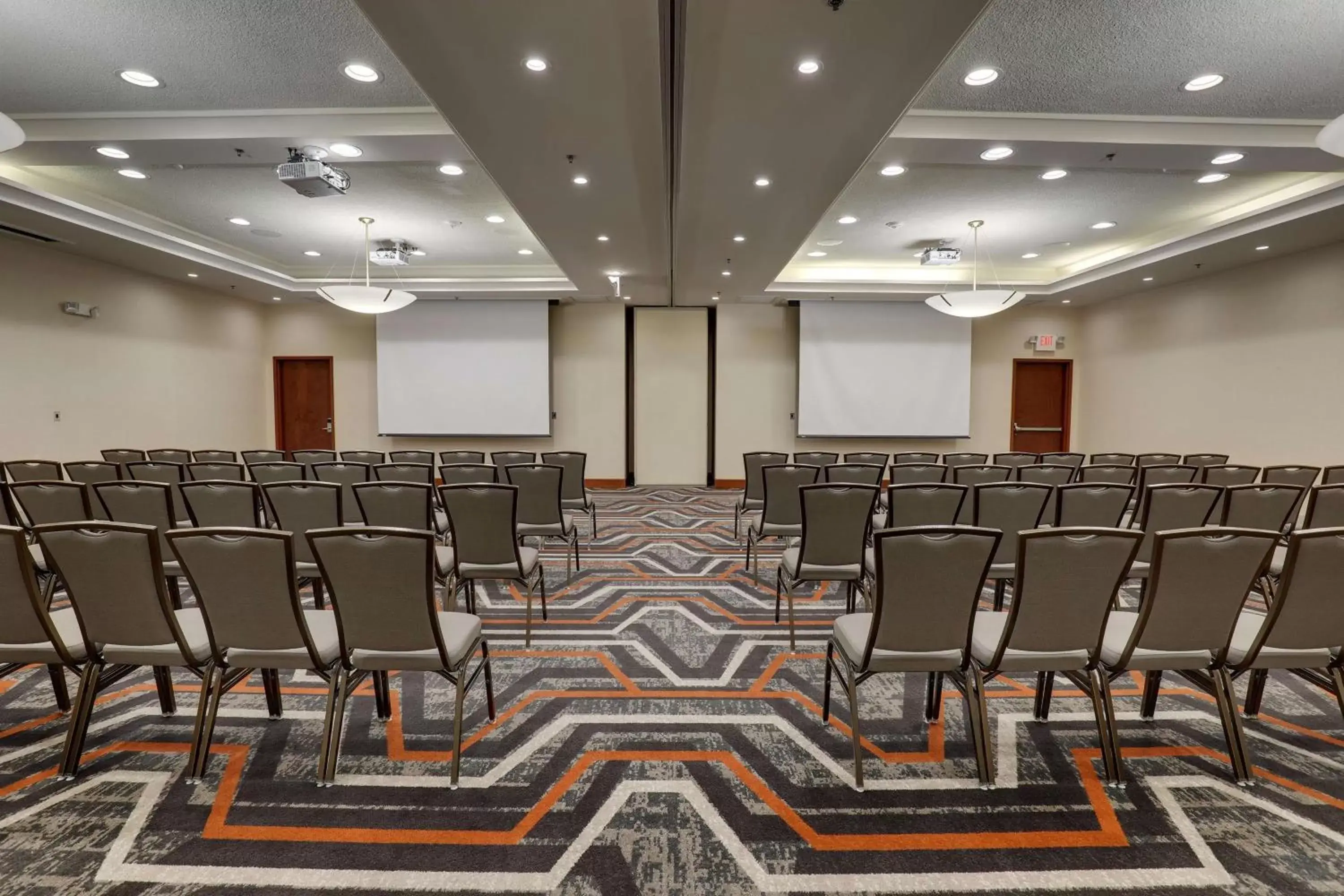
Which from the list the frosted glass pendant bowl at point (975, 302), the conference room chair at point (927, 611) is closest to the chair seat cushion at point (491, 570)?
the conference room chair at point (927, 611)

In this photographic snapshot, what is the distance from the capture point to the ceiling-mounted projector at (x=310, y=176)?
4.57m

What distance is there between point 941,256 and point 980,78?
430cm

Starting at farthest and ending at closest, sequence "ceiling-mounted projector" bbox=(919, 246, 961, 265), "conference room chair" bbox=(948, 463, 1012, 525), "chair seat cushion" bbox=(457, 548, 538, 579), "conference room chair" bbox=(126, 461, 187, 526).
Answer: "ceiling-mounted projector" bbox=(919, 246, 961, 265), "conference room chair" bbox=(126, 461, 187, 526), "conference room chair" bbox=(948, 463, 1012, 525), "chair seat cushion" bbox=(457, 548, 538, 579)

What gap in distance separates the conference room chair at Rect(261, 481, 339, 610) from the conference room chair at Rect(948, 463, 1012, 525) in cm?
429

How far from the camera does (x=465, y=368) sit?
10.4 meters

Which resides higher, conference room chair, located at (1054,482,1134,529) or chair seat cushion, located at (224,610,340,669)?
conference room chair, located at (1054,482,1134,529)

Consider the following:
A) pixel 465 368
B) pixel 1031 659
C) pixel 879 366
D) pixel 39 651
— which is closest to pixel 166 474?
pixel 39 651

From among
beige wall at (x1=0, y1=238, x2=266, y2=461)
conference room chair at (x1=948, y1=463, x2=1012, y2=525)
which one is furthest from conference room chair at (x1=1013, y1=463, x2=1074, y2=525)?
beige wall at (x1=0, y1=238, x2=266, y2=461)

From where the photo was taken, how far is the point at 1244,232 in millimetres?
6285

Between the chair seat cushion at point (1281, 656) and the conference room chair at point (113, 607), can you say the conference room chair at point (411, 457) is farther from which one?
the chair seat cushion at point (1281, 656)

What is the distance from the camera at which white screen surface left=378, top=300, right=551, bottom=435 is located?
33.9 feet

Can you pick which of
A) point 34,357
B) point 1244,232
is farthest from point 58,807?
point 1244,232

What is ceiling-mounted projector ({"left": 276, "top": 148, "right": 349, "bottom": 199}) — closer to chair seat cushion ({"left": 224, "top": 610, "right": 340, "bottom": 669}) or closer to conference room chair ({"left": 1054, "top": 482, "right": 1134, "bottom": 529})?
chair seat cushion ({"left": 224, "top": 610, "right": 340, "bottom": 669})

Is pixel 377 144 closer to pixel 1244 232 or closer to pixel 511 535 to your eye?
pixel 511 535
